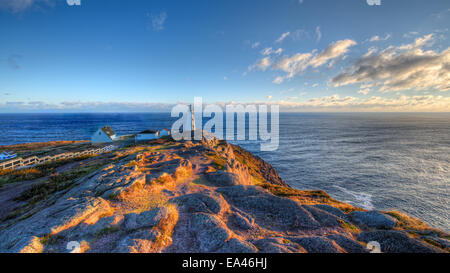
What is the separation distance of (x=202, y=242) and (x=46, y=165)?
92.0ft

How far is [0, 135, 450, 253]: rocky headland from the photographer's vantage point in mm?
6957

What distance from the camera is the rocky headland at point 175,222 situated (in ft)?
22.8

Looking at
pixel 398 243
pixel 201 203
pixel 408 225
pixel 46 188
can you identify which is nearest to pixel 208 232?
pixel 201 203

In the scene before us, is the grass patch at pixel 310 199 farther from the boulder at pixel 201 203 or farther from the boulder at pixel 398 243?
the boulder at pixel 201 203

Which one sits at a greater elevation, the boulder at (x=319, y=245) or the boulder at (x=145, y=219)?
the boulder at (x=145, y=219)

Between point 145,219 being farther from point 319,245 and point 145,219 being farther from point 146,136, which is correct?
point 146,136

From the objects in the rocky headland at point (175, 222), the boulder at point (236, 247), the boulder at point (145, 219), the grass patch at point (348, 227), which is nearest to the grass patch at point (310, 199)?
the rocky headland at point (175, 222)

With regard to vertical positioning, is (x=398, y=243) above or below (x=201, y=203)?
below

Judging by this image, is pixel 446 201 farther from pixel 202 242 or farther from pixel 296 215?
pixel 202 242

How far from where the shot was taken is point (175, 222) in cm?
873

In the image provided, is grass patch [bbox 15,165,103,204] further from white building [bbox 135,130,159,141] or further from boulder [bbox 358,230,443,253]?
white building [bbox 135,130,159,141]

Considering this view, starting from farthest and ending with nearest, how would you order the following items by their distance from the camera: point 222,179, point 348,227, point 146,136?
point 146,136 < point 222,179 < point 348,227

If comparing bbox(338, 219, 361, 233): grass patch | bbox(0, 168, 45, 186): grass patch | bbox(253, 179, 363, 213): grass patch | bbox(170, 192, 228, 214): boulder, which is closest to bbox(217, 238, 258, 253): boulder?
bbox(170, 192, 228, 214): boulder
